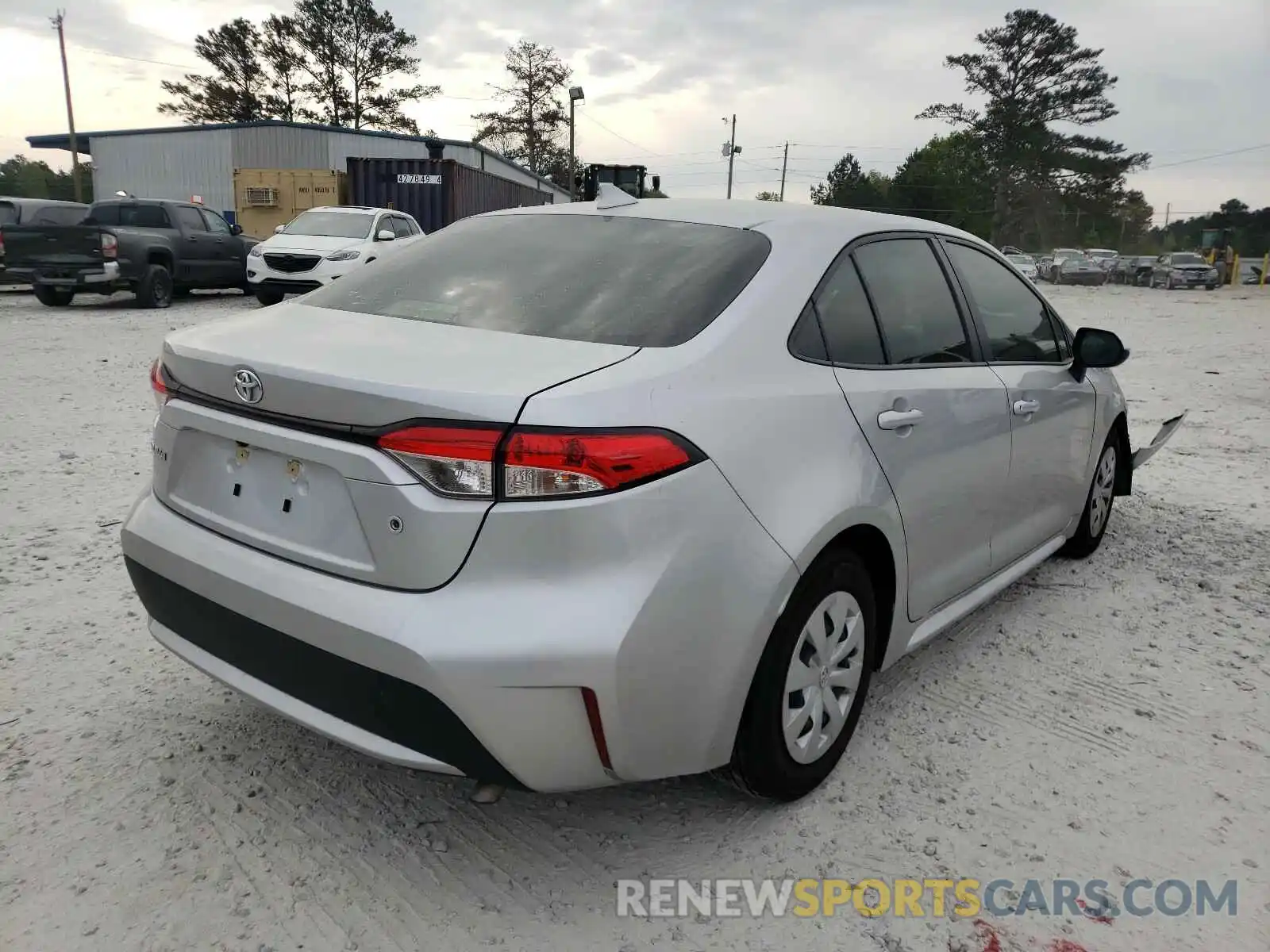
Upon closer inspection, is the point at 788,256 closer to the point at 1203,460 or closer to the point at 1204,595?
the point at 1204,595

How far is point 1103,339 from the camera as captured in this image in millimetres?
3961

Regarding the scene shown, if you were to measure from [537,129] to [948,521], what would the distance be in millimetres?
63075

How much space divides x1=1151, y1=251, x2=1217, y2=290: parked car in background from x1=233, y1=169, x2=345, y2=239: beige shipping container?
31.4 m

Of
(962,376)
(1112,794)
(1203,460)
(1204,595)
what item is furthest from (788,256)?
(1203,460)

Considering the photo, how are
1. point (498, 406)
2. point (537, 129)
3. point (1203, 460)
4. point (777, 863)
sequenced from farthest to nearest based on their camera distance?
1. point (537, 129)
2. point (1203, 460)
3. point (777, 863)
4. point (498, 406)

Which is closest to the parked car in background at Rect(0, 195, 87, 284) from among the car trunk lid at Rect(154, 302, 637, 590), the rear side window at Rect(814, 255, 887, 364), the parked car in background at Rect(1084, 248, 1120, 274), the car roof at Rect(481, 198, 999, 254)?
the car roof at Rect(481, 198, 999, 254)

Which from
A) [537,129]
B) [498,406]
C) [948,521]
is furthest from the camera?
[537,129]

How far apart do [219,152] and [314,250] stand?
2474cm

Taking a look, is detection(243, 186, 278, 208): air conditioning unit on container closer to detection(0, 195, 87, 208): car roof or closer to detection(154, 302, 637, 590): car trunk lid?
detection(0, 195, 87, 208): car roof

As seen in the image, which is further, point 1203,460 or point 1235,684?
point 1203,460

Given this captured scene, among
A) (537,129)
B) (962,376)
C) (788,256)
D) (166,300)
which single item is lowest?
(166,300)

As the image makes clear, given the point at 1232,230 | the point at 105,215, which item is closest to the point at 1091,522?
the point at 105,215

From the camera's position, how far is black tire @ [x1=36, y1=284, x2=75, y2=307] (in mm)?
14984

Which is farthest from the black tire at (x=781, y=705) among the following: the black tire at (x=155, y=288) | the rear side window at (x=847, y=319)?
the black tire at (x=155, y=288)
